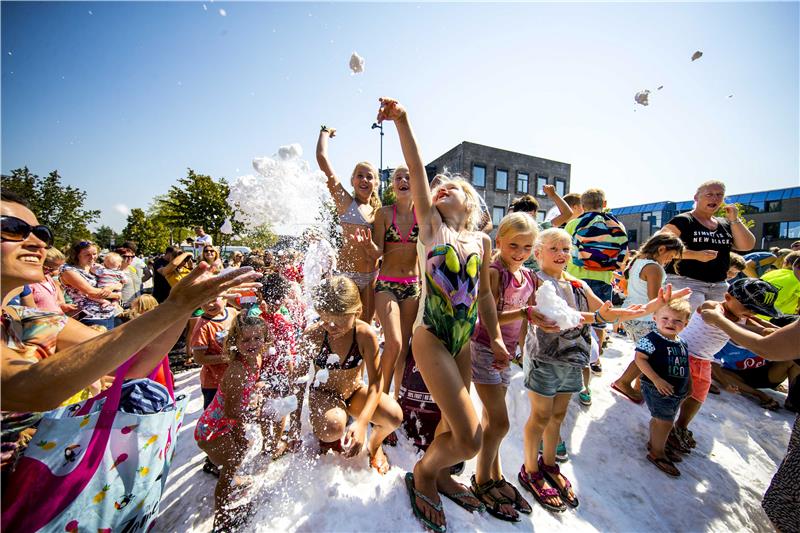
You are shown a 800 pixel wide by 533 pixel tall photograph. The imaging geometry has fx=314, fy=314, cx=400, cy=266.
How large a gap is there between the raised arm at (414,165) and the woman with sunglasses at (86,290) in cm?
496

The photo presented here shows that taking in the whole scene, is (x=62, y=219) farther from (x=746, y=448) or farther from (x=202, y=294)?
(x=746, y=448)

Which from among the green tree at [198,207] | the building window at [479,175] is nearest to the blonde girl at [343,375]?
the green tree at [198,207]

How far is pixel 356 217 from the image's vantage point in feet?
11.2

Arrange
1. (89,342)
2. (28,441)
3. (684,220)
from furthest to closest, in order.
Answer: (684,220) → (28,441) → (89,342)

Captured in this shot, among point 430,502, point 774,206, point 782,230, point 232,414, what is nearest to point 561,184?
point 774,206

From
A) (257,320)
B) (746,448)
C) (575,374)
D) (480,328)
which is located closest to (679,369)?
(575,374)

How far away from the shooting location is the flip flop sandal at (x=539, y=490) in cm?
256

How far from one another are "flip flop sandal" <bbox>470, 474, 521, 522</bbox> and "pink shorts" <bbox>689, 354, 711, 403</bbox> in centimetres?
268

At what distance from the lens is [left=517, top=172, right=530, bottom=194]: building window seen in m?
26.7

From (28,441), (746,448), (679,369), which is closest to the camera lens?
(28,441)

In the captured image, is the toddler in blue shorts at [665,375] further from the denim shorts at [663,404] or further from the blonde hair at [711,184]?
the blonde hair at [711,184]

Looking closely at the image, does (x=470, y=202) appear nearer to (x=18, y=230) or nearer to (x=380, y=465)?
(x=380, y=465)

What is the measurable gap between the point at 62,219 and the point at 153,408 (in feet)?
58.7

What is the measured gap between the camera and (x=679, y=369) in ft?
10.7
